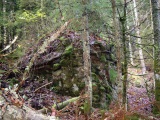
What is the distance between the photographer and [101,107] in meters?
8.41

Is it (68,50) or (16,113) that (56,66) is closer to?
(68,50)

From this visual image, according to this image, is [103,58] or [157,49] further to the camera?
[103,58]

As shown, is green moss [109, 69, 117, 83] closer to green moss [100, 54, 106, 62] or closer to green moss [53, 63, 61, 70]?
green moss [100, 54, 106, 62]

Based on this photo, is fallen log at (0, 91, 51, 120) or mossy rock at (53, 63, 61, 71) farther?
mossy rock at (53, 63, 61, 71)

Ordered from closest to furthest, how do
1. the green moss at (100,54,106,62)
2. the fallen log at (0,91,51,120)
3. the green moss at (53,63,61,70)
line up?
1. the fallen log at (0,91,51,120)
2. the green moss at (53,63,61,70)
3. the green moss at (100,54,106,62)

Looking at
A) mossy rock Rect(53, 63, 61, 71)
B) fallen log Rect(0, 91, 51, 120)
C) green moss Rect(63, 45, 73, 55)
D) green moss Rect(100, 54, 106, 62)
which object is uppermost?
green moss Rect(63, 45, 73, 55)

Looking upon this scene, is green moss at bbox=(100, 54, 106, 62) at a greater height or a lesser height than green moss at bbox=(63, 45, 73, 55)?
lesser

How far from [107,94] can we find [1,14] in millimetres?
8729

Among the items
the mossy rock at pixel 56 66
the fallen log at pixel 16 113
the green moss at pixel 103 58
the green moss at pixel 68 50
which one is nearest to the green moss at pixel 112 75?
the green moss at pixel 103 58

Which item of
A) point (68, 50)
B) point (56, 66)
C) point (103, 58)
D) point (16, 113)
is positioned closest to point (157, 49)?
point (103, 58)

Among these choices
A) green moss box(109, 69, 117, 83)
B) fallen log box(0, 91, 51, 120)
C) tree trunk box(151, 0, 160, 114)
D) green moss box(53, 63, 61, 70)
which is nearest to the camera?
fallen log box(0, 91, 51, 120)

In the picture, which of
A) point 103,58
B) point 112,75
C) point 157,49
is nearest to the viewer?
point 157,49

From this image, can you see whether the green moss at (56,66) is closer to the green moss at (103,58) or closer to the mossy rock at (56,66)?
the mossy rock at (56,66)

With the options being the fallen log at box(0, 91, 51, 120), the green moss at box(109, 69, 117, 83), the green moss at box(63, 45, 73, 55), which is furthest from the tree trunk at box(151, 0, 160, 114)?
the fallen log at box(0, 91, 51, 120)
